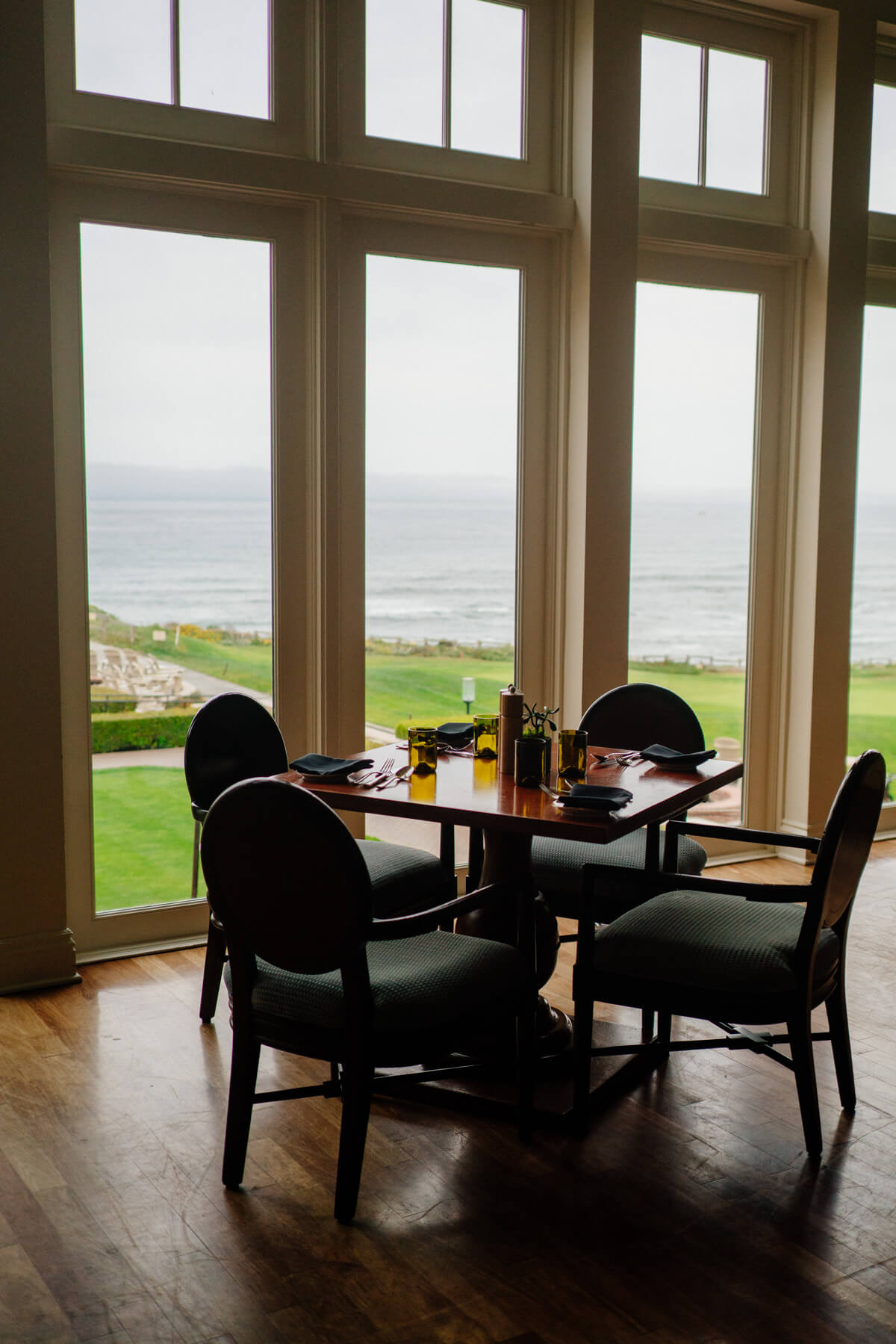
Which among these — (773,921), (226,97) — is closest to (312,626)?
(226,97)

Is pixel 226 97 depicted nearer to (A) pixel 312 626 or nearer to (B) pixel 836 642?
(A) pixel 312 626

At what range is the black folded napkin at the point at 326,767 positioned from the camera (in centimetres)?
298

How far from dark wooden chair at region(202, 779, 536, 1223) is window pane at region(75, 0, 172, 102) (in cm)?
259

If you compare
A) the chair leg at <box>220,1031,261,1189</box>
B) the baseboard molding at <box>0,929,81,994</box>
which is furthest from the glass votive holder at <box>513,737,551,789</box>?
the baseboard molding at <box>0,929,81,994</box>

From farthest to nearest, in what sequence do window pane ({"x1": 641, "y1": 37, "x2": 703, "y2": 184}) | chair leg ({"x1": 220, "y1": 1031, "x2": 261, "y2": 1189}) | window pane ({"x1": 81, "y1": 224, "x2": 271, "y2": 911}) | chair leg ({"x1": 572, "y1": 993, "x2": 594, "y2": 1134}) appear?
window pane ({"x1": 641, "y1": 37, "x2": 703, "y2": 184}) → window pane ({"x1": 81, "y1": 224, "x2": 271, "y2": 911}) → chair leg ({"x1": 572, "y1": 993, "x2": 594, "y2": 1134}) → chair leg ({"x1": 220, "y1": 1031, "x2": 261, "y2": 1189})

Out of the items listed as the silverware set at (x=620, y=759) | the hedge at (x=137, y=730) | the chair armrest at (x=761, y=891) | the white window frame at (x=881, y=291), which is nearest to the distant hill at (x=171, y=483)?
the hedge at (x=137, y=730)

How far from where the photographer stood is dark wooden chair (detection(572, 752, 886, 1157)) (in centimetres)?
252

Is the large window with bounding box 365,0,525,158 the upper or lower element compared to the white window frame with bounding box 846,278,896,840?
upper

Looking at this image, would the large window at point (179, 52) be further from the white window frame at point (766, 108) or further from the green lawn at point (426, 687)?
the green lawn at point (426, 687)

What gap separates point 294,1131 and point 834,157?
425 centimetres

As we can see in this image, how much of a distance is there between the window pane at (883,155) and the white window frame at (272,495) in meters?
2.69

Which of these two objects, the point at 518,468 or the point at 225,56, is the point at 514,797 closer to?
the point at 518,468

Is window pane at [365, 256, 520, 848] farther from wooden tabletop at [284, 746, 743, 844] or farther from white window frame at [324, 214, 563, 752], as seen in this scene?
wooden tabletop at [284, 746, 743, 844]

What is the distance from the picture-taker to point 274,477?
4082mm
